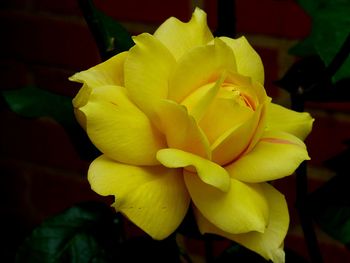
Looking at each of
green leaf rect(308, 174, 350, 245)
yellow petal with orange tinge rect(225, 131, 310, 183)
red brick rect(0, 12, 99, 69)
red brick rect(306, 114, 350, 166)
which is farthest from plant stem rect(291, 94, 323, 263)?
red brick rect(0, 12, 99, 69)

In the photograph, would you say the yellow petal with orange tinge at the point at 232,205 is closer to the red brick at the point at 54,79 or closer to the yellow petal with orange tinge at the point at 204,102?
the yellow petal with orange tinge at the point at 204,102

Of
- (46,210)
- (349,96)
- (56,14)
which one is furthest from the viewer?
(46,210)

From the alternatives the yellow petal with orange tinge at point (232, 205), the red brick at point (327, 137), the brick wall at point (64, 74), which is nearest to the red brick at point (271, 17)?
the brick wall at point (64, 74)

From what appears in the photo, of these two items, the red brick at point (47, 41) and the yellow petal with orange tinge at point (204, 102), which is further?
the red brick at point (47, 41)

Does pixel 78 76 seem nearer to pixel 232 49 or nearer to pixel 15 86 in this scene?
pixel 232 49

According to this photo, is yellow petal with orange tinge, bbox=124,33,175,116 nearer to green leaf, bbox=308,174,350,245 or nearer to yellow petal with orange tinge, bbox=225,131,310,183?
yellow petal with orange tinge, bbox=225,131,310,183

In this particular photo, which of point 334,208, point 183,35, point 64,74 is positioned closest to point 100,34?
point 183,35

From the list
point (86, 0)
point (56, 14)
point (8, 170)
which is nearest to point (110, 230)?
point (86, 0)
